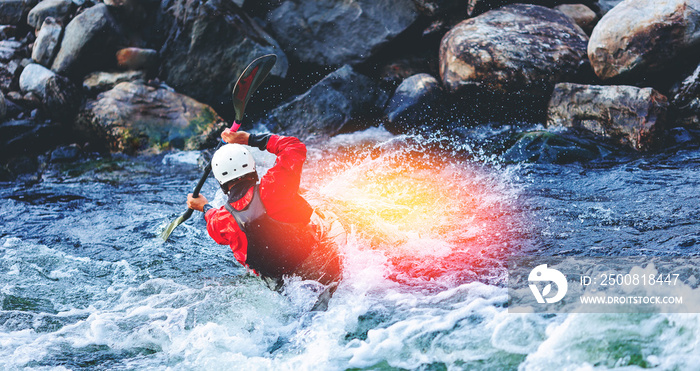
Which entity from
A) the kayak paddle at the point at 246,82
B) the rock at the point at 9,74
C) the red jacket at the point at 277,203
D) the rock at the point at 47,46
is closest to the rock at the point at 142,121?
the rock at the point at 47,46

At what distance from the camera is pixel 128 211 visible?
6211mm

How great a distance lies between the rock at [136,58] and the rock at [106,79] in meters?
0.12

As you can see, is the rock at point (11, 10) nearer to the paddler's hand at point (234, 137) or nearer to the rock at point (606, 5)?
the paddler's hand at point (234, 137)

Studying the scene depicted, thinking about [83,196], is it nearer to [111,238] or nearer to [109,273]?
[111,238]

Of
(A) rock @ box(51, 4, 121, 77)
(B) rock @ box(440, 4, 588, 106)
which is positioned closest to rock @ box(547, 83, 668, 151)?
(B) rock @ box(440, 4, 588, 106)

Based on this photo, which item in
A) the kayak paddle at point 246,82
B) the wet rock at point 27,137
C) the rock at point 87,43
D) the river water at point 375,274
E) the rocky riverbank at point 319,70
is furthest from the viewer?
the rock at point 87,43

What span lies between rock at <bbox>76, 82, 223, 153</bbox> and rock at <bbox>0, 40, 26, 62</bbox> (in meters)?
1.99

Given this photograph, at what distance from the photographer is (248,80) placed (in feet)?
14.8

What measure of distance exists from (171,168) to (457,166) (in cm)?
411

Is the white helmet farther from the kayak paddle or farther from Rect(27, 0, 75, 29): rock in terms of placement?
Rect(27, 0, 75, 29): rock

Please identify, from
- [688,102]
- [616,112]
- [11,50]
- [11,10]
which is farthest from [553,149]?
[11,10]

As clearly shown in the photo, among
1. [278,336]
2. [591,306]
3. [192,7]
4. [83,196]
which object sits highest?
[192,7]

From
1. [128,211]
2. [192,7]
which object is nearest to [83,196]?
[128,211]

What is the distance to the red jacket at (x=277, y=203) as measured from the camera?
363 cm
